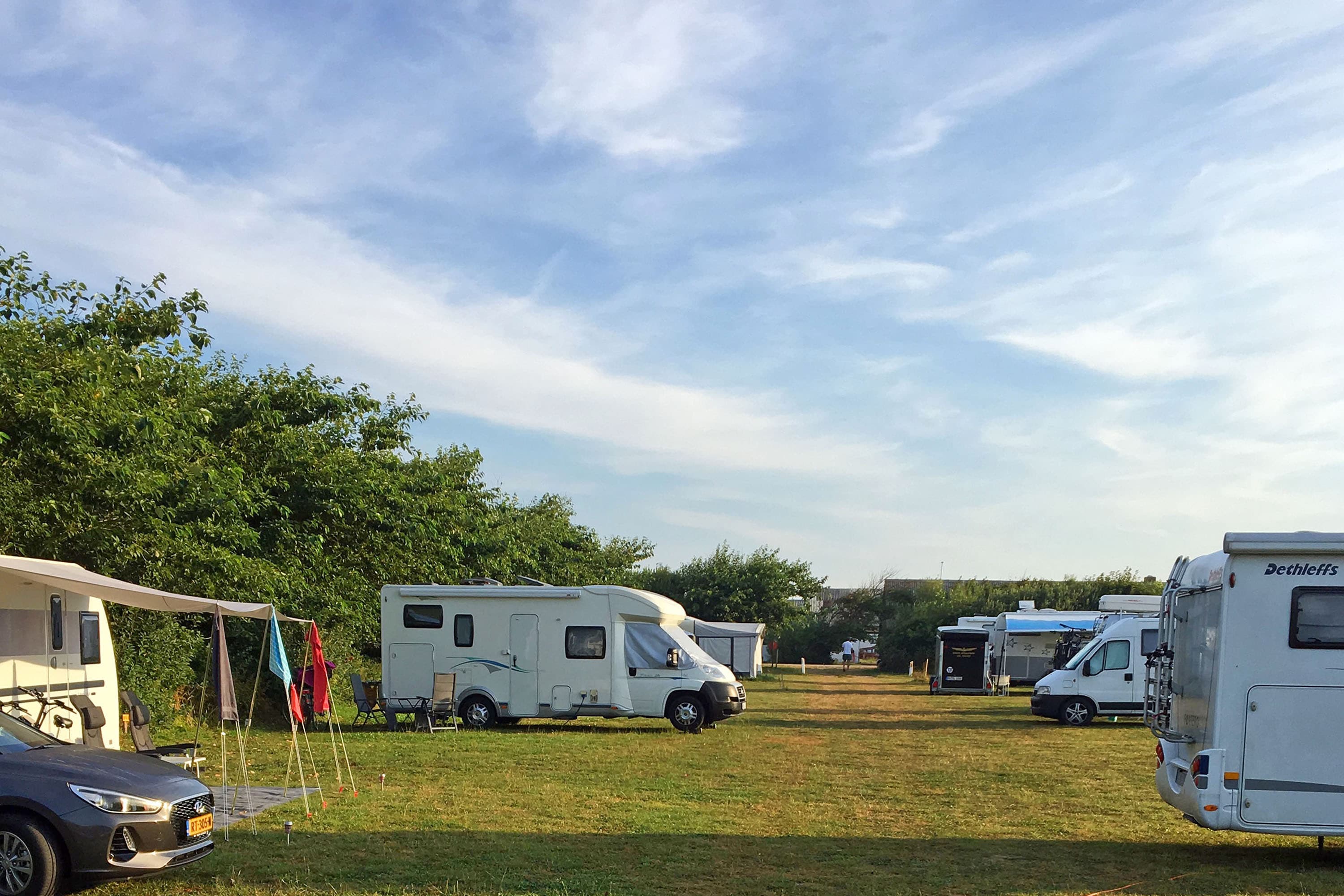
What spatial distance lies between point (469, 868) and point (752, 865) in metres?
2.08

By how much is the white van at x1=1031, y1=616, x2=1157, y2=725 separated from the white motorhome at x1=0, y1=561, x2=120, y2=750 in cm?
1816

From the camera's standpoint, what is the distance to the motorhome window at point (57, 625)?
11.1m

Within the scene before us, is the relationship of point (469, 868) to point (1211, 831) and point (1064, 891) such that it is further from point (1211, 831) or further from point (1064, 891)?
point (1211, 831)

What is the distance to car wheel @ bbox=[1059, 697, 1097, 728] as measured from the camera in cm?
2458

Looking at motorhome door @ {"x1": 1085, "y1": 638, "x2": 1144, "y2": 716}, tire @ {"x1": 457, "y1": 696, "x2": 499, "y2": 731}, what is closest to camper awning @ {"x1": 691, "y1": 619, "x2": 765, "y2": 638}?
motorhome door @ {"x1": 1085, "y1": 638, "x2": 1144, "y2": 716}

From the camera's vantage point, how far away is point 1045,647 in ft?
122

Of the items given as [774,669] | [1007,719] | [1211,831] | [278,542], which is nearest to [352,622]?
[278,542]

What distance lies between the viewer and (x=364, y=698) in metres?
20.4

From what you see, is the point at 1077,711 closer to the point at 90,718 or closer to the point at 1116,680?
the point at 1116,680

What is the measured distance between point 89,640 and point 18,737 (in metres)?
3.91

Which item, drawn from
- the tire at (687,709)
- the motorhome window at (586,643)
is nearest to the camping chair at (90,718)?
the motorhome window at (586,643)

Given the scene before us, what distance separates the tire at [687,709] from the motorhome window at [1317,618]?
1243 cm

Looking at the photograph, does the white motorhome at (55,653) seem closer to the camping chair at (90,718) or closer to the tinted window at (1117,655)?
the camping chair at (90,718)

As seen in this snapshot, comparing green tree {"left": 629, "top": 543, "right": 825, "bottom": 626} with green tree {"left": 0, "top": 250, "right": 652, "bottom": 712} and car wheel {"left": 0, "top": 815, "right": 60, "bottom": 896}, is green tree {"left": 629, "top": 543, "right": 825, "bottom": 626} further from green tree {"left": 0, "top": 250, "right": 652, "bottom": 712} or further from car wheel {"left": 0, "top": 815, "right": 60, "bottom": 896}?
car wheel {"left": 0, "top": 815, "right": 60, "bottom": 896}
